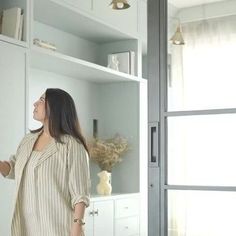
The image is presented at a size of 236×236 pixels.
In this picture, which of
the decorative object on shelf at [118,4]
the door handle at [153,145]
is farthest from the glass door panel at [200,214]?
the decorative object on shelf at [118,4]

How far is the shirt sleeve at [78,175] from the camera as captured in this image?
2.28m

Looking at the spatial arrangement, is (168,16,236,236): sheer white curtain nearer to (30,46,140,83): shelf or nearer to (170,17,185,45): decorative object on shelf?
(170,17,185,45): decorative object on shelf

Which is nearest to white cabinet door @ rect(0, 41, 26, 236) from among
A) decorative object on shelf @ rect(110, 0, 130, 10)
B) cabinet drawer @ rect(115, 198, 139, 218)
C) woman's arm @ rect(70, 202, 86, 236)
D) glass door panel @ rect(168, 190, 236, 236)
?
decorative object on shelf @ rect(110, 0, 130, 10)

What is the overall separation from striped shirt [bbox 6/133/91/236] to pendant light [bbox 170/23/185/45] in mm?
851

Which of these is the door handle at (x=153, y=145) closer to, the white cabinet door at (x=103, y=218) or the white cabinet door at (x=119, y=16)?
the white cabinet door at (x=103, y=218)

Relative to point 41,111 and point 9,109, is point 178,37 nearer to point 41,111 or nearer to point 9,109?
point 41,111

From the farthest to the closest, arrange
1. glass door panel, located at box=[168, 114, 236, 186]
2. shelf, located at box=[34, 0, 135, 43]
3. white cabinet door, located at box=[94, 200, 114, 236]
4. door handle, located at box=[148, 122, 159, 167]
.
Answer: white cabinet door, located at box=[94, 200, 114, 236], shelf, located at box=[34, 0, 135, 43], door handle, located at box=[148, 122, 159, 167], glass door panel, located at box=[168, 114, 236, 186]

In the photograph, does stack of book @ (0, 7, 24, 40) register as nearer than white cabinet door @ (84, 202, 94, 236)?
Yes

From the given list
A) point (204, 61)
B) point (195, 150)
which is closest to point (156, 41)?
point (204, 61)

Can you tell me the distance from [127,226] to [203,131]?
222cm

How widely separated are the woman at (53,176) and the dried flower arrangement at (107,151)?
2.13 m

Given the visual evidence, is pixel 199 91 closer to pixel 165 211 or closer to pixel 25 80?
pixel 165 211

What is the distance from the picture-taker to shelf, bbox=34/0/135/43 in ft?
12.0

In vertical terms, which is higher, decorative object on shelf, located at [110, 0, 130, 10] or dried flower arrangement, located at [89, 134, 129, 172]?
decorative object on shelf, located at [110, 0, 130, 10]
